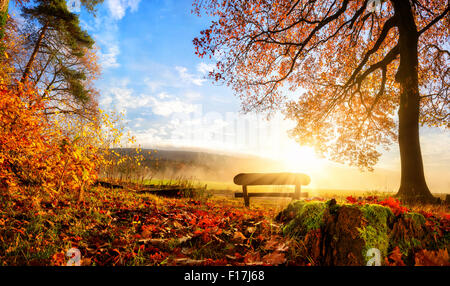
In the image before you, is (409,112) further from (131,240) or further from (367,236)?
(131,240)

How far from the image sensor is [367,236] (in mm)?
2371

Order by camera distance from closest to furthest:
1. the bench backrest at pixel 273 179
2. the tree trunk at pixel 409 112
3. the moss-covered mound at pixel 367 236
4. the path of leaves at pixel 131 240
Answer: the moss-covered mound at pixel 367 236 → the path of leaves at pixel 131 240 → the bench backrest at pixel 273 179 → the tree trunk at pixel 409 112

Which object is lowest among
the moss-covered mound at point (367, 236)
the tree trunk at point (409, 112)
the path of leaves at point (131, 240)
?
the path of leaves at point (131, 240)

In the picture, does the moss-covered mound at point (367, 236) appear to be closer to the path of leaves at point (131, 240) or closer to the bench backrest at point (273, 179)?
the path of leaves at point (131, 240)

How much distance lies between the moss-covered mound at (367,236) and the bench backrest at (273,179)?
216 inches

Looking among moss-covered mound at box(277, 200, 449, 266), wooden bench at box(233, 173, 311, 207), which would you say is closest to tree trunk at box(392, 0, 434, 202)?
wooden bench at box(233, 173, 311, 207)

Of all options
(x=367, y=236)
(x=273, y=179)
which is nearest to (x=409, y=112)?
(x=273, y=179)

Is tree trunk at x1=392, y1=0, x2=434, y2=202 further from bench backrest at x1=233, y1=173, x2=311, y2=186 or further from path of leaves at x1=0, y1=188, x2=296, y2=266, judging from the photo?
path of leaves at x1=0, y1=188, x2=296, y2=266

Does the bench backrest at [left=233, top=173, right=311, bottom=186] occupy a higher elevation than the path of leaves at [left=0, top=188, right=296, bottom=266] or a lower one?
higher

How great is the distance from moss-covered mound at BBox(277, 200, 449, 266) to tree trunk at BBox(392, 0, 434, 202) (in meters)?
7.34

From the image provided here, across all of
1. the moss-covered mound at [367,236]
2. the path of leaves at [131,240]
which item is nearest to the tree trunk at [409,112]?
Answer: the moss-covered mound at [367,236]

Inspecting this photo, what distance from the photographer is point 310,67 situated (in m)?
12.7

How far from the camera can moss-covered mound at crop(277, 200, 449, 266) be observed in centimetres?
233

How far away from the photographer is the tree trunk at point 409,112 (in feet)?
28.1
